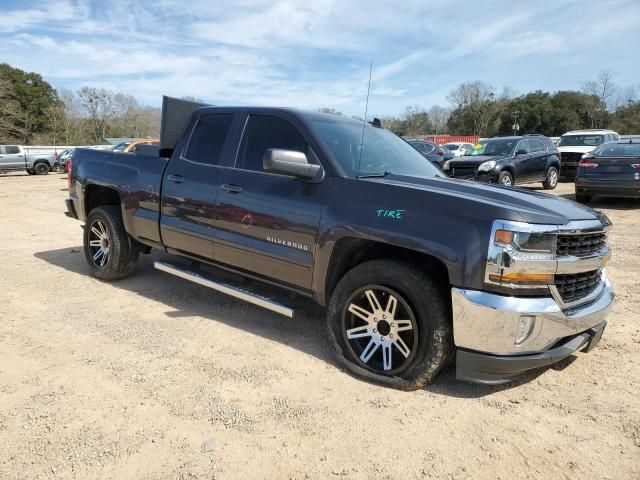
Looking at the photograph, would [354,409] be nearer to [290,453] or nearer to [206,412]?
[290,453]

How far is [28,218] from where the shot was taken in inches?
416

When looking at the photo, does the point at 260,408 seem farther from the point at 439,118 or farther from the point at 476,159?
the point at 439,118

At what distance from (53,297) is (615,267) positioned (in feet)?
22.0

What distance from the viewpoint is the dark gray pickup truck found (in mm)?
2850

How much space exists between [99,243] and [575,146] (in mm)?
18447

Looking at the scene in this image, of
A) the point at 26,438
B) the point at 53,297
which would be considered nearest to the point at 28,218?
the point at 53,297

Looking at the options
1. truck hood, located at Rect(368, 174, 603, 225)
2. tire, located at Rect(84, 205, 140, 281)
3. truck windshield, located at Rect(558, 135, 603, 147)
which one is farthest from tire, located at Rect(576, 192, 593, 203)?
tire, located at Rect(84, 205, 140, 281)

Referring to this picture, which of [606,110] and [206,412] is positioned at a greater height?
[606,110]

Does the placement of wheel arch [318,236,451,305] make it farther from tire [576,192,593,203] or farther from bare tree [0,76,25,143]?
bare tree [0,76,25,143]

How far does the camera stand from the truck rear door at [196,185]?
4293 millimetres

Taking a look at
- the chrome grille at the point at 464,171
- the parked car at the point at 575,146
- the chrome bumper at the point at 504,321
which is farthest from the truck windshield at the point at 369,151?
the parked car at the point at 575,146

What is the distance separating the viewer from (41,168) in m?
28.0

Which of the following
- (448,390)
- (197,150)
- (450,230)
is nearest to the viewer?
(450,230)

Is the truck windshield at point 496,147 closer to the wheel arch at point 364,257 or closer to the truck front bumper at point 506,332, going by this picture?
the wheel arch at point 364,257
